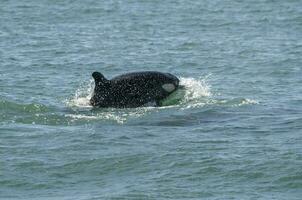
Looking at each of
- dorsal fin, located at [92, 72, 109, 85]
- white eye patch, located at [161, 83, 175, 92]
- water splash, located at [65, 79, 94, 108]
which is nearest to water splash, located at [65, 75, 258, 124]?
water splash, located at [65, 79, 94, 108]

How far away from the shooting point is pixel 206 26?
42031 mm

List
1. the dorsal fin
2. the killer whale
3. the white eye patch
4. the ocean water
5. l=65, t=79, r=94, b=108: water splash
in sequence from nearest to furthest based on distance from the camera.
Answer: the ocean water
the dorsal fin
the killer whale
the white eye patch
l=65, t=79, r=94, b=108: water splash

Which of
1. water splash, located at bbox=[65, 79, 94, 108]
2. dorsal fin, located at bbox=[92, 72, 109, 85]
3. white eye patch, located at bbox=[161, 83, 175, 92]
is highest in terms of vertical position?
dorsal fin, located at bbox=[92, 72, 109, 85]

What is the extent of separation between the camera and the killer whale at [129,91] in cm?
2388

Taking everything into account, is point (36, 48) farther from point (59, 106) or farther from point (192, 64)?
point (59, 106)

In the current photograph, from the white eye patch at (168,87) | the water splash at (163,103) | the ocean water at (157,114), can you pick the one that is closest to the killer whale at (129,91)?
the white eye patch at (168,87)

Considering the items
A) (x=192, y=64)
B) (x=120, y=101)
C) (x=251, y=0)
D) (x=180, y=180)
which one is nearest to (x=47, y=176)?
(x=180, y=180)

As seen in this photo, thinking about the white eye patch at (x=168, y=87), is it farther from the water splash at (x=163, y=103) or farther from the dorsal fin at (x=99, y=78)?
the dorsal fin at (x=99, y=78)

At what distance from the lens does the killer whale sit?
23.9 m

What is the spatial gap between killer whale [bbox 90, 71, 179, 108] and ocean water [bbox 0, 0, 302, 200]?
0.31m

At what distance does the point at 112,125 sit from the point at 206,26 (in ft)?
67.0

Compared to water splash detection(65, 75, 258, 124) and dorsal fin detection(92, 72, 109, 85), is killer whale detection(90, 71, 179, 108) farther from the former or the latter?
water splash detection(65, 75, 258, 124)

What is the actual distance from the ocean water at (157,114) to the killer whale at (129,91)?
1.01 ft

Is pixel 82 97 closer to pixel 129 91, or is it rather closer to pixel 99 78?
pixel 129 91
